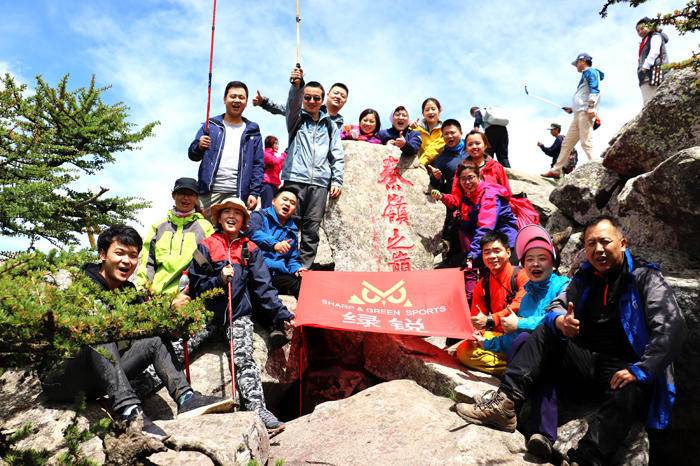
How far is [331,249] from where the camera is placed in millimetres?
9453

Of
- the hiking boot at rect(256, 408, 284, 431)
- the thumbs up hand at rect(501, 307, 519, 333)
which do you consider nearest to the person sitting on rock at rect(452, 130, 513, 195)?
the thumbs up hand at rect(501, 307, 519, 333)

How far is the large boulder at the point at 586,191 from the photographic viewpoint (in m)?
9.66

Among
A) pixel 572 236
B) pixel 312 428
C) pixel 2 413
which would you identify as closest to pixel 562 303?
pixel 312 428

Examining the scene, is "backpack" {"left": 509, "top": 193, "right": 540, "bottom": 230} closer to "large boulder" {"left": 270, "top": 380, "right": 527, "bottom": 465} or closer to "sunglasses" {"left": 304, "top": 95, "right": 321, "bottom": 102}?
"large boulder" {"left": 270, "top": 380, "right": 527, "bottom": 465}

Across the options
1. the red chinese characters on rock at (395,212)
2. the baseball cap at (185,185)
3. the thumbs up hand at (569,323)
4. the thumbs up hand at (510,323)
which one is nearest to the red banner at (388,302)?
the thumbs up hand at (510,323)

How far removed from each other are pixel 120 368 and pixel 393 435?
2.73 metres

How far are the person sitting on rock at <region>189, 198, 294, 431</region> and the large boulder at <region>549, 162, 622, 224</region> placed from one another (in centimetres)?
676

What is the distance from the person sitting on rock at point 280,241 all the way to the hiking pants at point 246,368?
142 centimetres

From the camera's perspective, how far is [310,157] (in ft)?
29.3

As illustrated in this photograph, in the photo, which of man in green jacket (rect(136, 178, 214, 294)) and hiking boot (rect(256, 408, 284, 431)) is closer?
hiking boot (rect(256, 408, 284, 431))

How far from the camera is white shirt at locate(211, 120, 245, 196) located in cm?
822

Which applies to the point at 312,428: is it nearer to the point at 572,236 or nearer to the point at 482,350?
the point at 482,350

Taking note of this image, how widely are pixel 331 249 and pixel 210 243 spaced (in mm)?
3430

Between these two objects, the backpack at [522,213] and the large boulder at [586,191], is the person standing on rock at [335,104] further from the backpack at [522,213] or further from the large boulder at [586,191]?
the large boulder at [586,191]
